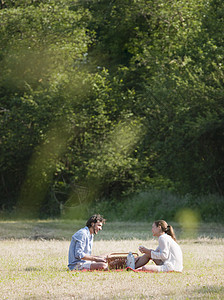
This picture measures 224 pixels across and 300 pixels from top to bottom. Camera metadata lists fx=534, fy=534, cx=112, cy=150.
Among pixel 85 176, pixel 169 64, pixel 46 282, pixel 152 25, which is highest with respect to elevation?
pixel 152 25

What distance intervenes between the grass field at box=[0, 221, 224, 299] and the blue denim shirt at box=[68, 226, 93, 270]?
0.32 metres

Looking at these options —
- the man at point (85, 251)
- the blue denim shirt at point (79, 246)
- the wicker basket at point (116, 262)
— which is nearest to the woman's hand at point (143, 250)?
the wicker basket at point (116, 262)

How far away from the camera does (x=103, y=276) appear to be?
934 cm

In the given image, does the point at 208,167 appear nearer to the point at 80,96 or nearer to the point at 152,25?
the point at 80,96

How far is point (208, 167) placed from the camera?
77.7 ft

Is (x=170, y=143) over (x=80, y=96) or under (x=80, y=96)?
under

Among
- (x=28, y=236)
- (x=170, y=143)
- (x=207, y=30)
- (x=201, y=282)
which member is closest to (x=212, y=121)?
(x=170, y=143)

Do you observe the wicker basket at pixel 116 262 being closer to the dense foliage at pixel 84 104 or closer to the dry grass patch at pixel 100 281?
the dry grass patch at pixel 100 281

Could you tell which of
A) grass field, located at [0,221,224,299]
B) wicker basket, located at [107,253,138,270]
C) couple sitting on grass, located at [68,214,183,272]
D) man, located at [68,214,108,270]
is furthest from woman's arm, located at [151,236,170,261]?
man, located at [68,214,108,270]

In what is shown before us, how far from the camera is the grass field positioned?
768 cm

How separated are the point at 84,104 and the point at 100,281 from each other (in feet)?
66.0

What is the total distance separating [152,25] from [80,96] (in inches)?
262

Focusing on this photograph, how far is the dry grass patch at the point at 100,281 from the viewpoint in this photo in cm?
762

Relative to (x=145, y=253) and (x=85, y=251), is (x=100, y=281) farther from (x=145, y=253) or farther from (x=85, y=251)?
(x=145, y=253)
